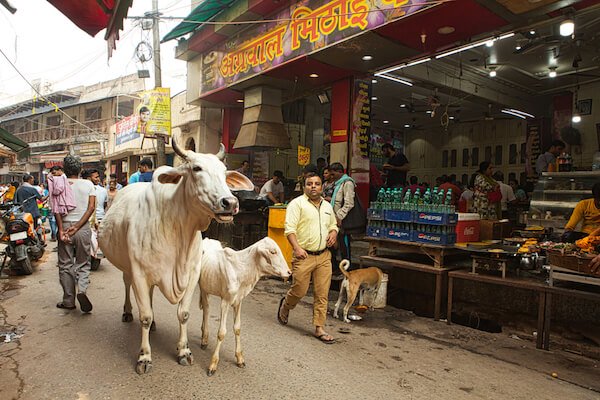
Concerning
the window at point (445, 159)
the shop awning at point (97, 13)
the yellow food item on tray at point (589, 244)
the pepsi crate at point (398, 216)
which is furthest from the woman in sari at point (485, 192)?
the window at point (445, 159)

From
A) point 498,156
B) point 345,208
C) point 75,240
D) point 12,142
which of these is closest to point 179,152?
point 75,240

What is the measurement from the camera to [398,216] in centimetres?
587

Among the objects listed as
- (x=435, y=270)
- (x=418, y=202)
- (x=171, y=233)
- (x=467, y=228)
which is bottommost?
(x=435, y=270)

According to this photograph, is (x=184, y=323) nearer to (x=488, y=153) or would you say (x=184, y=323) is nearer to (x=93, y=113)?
(x=488, y=153)

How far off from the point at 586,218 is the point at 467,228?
145cm

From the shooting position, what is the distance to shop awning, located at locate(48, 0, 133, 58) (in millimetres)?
3600

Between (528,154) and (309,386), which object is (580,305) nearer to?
(309,386)

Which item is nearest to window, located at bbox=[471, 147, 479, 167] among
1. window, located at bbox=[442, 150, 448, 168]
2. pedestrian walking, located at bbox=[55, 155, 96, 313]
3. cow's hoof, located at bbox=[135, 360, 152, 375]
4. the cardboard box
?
window, located at bbox=[442, 150, 448, 168]

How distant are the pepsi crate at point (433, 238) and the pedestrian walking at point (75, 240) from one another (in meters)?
4.28

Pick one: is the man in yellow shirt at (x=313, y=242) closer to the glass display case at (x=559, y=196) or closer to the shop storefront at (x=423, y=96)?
the shop storefront at (x=423, y=96)

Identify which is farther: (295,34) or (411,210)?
(295,34)

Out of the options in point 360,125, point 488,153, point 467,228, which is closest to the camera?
point 467,228

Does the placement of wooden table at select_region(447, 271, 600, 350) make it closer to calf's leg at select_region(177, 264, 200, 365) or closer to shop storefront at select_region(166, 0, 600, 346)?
shop storefront at select_region(166, 0, 600, 346)

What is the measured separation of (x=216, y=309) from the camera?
5.44m
